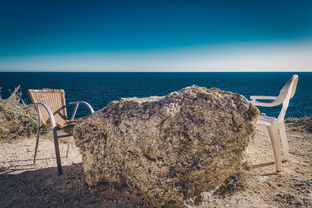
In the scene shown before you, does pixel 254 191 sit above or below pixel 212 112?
below

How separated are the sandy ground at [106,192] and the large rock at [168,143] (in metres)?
0.17

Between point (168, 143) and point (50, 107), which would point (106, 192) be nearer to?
point (168, 143)

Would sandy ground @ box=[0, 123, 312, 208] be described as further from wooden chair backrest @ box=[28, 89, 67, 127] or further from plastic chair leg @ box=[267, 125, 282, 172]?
wooden chair backrest @ box=[28, 89, 67, 127]

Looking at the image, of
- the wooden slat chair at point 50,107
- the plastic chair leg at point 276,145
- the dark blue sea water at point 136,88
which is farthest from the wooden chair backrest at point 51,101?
the dark blue sea water at point 136,88

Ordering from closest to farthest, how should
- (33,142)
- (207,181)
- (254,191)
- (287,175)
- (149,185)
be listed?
(149,185)
(207,181)
(254,191)
(287,175)
(33,142)

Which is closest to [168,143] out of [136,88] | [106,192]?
[106,192]

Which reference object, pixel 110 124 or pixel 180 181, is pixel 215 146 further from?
pixel 110 124

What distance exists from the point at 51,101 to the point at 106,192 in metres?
2.36

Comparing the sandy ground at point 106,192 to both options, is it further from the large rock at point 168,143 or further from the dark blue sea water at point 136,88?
the dark blue sea water at point 136,88

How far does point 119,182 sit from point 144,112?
84 centimetres

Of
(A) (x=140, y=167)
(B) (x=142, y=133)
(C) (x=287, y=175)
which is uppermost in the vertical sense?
(B) (x=142, y=133)

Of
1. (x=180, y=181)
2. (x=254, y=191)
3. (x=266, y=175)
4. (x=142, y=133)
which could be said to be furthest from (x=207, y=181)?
(x=266, y=175)

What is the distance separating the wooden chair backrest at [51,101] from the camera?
3.60 metres

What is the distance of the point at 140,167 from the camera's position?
2139 millimetres
